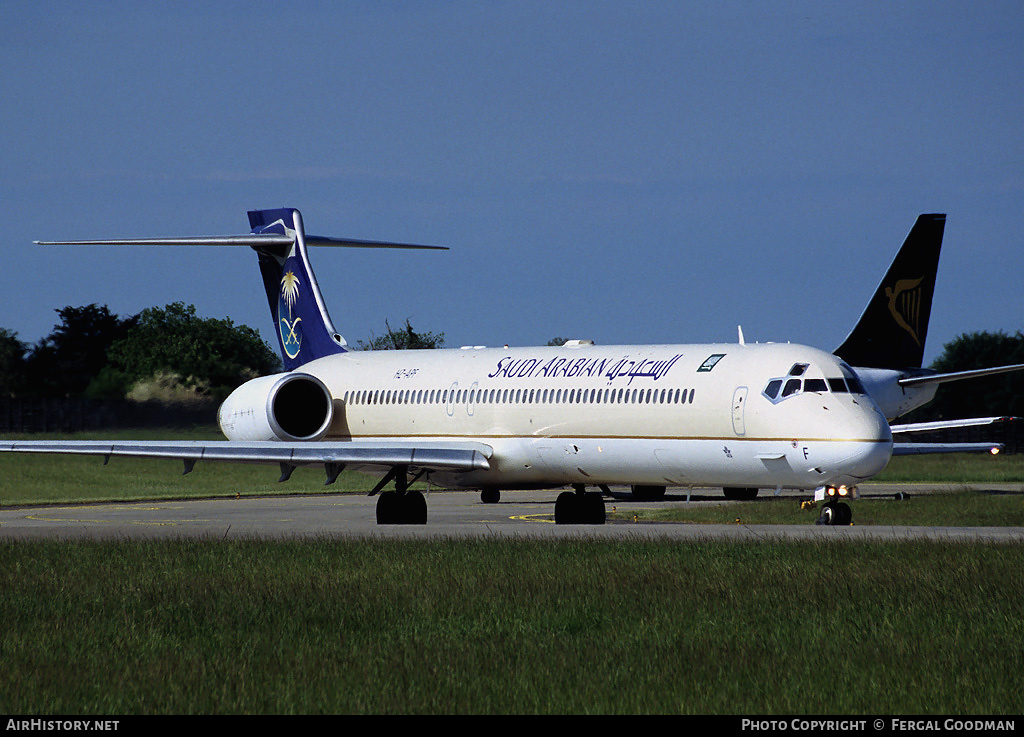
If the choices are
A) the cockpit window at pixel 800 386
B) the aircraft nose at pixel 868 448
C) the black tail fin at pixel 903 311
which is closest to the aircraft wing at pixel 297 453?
the cockpit window at pixel 800 386

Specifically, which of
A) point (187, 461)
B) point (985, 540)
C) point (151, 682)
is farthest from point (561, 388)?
point (151, 682)

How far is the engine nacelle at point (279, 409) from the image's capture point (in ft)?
101

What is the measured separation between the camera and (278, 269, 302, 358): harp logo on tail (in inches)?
1389

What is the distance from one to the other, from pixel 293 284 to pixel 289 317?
99 centimetres

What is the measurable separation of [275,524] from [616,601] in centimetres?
1500

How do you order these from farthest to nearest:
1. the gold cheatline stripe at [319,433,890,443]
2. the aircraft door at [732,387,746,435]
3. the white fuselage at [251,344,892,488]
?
the aircraft door at [732,387,746,435]
the white fuselage at [251,344,892,488]
the gold cheatline stripe at [319,433,890,443]

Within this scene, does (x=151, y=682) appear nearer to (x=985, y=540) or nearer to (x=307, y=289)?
(x=985, y=540)

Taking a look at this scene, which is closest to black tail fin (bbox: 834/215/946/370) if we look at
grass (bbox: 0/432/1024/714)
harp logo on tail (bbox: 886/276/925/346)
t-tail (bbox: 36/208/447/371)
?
harp logo on tail (bbox: 886/276/925/346)

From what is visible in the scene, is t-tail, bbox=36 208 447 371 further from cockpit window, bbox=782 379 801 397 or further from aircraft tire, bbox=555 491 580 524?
cockpit window, bbox=782 379 801 397

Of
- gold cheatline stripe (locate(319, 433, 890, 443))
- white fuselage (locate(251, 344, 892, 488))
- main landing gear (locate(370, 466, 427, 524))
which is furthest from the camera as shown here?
main landing gear (locate(370, 466, 427, 524))

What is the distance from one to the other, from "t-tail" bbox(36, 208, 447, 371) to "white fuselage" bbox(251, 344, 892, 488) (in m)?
3.32

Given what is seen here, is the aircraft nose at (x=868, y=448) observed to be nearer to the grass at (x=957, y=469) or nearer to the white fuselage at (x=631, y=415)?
the white fuselage at (x=631, y=415)

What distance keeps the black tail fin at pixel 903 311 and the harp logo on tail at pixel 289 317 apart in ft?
52.1
